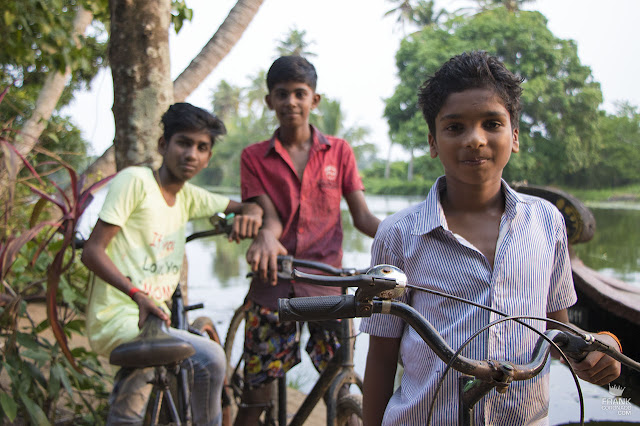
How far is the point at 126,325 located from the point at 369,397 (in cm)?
118

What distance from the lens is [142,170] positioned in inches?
91.7

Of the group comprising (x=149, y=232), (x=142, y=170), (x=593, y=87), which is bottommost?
(x=149, y=232)

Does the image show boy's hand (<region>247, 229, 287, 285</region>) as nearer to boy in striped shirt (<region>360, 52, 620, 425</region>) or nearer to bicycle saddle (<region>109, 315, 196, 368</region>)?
bicycle saddle (<region>109, 315, 196, 368</region>)

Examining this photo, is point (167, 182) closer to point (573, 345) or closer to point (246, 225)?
point (246, 225)

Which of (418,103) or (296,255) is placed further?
(296,255)

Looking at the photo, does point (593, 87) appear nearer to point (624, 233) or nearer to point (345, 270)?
point (624, 233)

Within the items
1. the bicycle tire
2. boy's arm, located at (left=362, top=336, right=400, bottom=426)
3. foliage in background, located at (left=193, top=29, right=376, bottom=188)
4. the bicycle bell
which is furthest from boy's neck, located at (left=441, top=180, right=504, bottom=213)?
foliage in background, located at (left=193, top=29, right=376, bottom=188)

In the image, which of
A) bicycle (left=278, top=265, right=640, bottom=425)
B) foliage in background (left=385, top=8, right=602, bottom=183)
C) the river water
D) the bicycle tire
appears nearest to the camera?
bicycle (left=278, top=265, right=640, bottom=425)

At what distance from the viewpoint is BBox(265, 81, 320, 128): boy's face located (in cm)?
238

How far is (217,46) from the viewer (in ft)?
11.8

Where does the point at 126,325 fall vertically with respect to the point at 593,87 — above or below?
below

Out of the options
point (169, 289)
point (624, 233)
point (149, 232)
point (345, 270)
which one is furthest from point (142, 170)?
point (624, 233)

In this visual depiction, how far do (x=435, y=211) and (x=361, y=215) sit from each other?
1195 millimetres

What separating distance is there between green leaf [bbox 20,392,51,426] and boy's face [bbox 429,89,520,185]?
7.29ft
